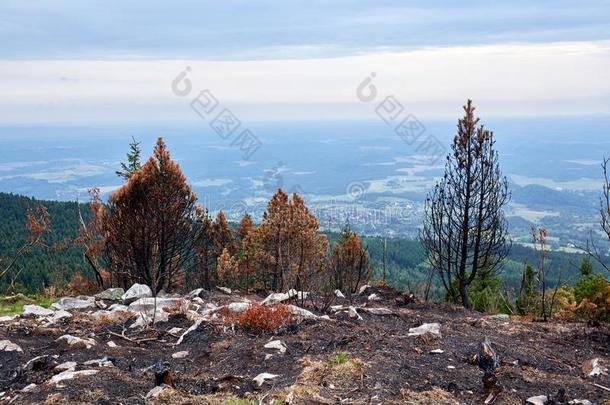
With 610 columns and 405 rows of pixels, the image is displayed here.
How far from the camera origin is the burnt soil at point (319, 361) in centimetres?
555

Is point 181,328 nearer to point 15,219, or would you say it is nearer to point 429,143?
point 429,143

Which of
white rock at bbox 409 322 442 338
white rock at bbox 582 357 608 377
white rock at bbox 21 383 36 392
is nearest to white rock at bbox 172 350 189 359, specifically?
white rock at bbox 21 383 36 392

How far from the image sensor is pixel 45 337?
8.46 meters

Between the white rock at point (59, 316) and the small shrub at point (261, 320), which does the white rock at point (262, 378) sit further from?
the white rock at point (59, 316)

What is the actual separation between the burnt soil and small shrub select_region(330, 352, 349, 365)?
0.23 ft

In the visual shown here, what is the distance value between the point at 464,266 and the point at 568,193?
122 m

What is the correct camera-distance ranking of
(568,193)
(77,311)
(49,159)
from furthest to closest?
(49,159), (568,193), (77,311)

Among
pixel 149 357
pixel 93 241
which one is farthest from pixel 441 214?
pixel 93 241

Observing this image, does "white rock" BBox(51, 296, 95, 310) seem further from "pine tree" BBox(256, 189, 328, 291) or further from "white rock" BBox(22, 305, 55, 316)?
"pine tree" BBox(256, 189, 328, 291)

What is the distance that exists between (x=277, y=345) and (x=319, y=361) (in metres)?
0.86

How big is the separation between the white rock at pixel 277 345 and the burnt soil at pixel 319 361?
3.5 inches

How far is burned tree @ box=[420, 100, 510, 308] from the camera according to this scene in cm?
1129

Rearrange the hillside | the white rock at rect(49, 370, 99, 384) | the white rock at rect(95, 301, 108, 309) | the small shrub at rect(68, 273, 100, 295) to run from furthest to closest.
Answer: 1. the hillside
2. the small shrub at rect(68, 273, 100, 295)
3. the white rock at rect(95, 301, 108, 309)
4. the white rock at rect(49, 370, 99, 384)

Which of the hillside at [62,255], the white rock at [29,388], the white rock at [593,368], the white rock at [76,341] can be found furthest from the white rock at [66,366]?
the hillside at [62,255]
